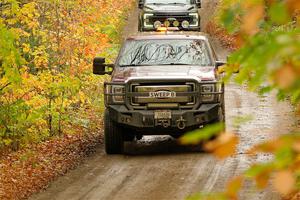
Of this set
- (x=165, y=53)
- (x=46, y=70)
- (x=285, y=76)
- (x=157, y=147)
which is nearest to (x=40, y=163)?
(x=157, y=147)

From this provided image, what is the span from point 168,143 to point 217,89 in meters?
1.82

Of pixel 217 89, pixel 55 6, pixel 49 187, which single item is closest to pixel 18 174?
pixel 49 187

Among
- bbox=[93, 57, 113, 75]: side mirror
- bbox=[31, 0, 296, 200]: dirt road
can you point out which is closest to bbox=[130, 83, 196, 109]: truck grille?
bbox=[93, 57, 113, 75]: side mirror

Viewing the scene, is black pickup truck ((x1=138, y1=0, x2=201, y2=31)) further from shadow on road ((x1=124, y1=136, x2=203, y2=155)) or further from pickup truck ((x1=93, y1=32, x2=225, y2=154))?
pickup truck ((x1=93, y1=32, x2=225, y2=154))

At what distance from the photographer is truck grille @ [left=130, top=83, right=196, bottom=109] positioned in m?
12.0

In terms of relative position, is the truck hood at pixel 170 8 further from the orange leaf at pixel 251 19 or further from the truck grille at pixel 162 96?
the orange leaf at pixel 251 19

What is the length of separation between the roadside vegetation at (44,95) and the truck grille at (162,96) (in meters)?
1.49

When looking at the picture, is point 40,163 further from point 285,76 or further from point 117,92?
point 285,76

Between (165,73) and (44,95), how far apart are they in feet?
11.4

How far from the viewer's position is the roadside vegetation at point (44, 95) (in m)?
10.7

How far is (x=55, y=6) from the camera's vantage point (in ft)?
49.0

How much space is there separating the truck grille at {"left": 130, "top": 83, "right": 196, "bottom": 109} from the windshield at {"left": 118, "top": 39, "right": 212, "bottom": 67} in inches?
37.8

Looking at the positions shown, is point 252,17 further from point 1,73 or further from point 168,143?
point 168,143

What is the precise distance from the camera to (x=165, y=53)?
1318 cm
